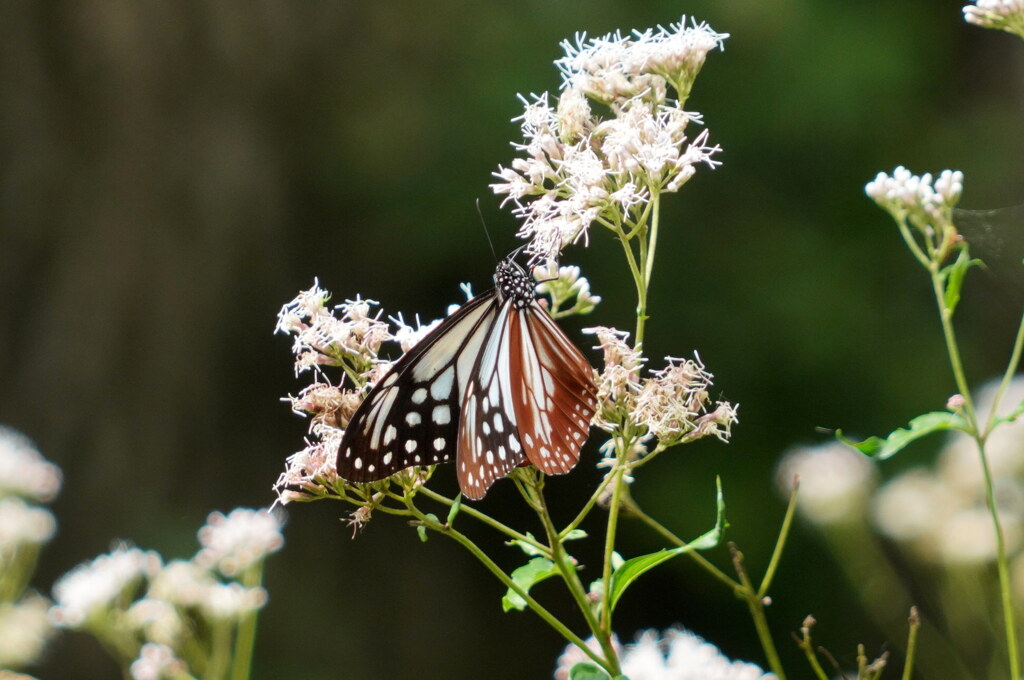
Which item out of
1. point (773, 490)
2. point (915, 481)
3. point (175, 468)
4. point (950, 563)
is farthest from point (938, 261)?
point (175, 468)

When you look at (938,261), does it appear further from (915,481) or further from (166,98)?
(166,98)

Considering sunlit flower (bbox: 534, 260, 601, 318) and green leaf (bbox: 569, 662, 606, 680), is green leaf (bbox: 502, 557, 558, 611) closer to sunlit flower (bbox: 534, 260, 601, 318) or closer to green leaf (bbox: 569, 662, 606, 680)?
green leaf (bbox: 569, 662, 606, 680)

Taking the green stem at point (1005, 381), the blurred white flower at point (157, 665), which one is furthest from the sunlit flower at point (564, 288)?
the blurred white flower at point (157, 665)

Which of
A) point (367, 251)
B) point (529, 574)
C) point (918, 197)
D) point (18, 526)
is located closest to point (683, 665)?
point (529, 574)

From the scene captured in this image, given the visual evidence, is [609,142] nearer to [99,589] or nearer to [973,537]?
[973,537]

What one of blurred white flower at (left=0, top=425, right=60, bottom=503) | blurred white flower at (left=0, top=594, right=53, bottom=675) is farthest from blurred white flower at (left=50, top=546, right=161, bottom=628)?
blurred white flower at (left=0, top=425, right=60, bottom=503)

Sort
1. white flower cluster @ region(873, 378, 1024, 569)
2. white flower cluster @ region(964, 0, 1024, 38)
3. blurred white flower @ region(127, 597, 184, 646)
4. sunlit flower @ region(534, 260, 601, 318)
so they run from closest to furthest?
white flower cluster @ region(964, 0, 1024, 38), sunlit flower @ region(534, 260, 601, 318), blurred white flower @ region(127, 597, 184, 646), white flower cluster @ region(873, 378, 1024, 569)

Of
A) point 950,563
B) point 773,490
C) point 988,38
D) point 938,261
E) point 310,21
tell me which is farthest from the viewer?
point 988,38
